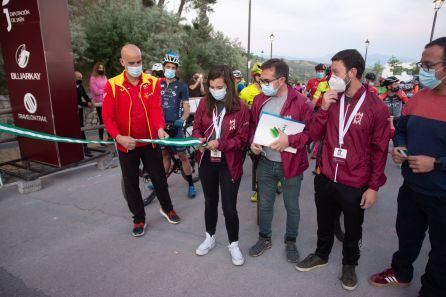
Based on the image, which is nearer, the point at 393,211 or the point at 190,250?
the point at 190,250

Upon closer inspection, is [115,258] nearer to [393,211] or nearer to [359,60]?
[359,60]

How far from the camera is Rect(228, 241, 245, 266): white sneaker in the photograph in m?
3.10

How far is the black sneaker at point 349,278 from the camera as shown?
2770 millimetres

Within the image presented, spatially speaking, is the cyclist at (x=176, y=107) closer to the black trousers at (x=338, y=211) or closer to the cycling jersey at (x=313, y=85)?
the black trousers at (x=338, y=211)

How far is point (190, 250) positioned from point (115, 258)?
0.80m

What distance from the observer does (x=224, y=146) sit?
9.28 feet

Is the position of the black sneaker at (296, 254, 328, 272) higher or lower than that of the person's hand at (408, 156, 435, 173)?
lower

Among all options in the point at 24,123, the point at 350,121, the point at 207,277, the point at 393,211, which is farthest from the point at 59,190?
the point at 393,211

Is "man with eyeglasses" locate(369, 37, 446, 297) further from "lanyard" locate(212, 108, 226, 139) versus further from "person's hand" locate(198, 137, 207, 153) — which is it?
"person's hand" locate(198, 137, 207, 153)

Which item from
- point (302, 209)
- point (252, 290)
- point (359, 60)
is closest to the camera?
point (359, 60)

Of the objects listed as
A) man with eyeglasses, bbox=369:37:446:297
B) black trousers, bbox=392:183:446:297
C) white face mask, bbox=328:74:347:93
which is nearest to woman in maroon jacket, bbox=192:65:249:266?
white face mask, bbox=328:74:347:93

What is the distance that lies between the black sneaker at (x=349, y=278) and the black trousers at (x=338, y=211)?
5cm

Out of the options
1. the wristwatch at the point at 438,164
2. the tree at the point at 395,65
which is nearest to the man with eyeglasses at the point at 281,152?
the wristwatch at the point at 438,164

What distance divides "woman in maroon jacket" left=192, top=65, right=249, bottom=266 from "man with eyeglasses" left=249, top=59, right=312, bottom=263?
0.66 feet
